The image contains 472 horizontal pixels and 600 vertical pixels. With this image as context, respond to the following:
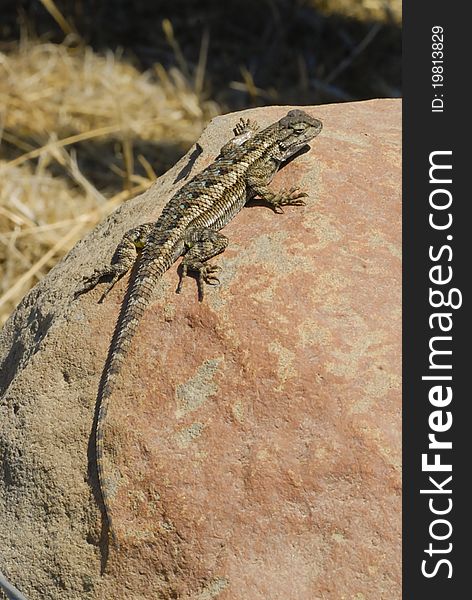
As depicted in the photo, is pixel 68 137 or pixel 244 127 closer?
pixel 244 127

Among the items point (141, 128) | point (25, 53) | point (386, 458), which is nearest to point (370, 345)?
point (386, 458)

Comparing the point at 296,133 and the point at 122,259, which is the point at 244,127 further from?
Answer: the point at 122,259

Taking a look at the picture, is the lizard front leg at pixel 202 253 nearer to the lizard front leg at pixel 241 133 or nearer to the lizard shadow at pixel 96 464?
the lizard shadow at pixel 96 464

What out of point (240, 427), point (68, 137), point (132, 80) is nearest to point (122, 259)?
point (240, 427)

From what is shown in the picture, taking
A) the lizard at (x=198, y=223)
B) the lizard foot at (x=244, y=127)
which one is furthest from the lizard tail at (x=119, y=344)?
the lizard foot at (x=244, y=127)

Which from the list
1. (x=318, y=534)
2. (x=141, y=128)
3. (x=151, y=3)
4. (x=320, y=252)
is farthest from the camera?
(x=151, y=3)

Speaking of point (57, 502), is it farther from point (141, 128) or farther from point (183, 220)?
point (141, 128)

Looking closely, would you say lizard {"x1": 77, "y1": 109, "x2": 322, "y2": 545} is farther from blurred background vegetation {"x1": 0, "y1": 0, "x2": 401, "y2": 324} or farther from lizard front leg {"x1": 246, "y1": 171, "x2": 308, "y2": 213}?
blurred background vegetation {"x1": 0, "y1": 0, "x2": 401, "y2": 324}
